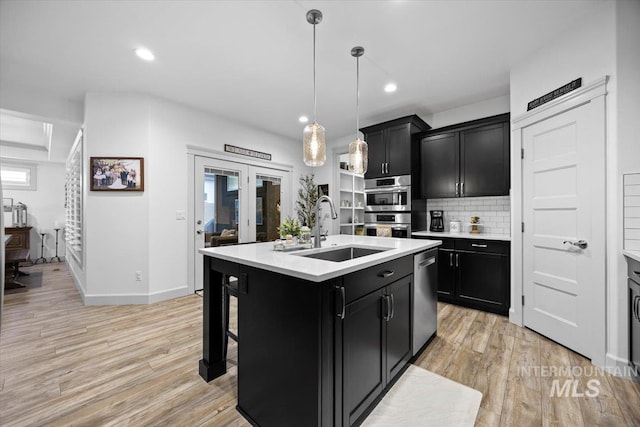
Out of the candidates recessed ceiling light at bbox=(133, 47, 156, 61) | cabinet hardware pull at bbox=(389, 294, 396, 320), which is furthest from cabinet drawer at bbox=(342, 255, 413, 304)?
recessed ceiling light at bbox=(133, 47, 156, 61)

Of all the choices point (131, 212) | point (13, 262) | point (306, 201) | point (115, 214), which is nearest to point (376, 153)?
point (306, 201)

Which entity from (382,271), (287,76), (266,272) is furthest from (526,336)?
(287,76)

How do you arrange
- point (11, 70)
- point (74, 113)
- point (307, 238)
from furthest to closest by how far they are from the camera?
point (74, 113), point (11, 70), point (307, 238)

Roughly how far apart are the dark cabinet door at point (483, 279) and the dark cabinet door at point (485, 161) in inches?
33.2

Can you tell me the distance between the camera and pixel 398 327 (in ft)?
6.53

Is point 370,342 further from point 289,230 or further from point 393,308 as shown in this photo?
point 289,230

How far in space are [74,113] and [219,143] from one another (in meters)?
1.92

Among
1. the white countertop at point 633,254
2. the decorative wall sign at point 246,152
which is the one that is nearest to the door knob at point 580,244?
the white countertop at point 633,254

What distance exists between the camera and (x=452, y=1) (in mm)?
2146

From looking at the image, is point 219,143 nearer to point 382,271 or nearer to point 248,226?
point 248,226

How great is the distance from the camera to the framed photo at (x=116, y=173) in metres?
3.62

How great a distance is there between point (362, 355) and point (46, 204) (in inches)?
335

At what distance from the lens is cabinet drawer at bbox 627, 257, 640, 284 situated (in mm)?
1895

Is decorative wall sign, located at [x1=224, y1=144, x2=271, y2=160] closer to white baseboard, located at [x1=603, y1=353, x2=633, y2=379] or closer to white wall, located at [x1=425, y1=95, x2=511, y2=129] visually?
white wall, located at [x1=425, y1=95, x2=511, y2=129]
